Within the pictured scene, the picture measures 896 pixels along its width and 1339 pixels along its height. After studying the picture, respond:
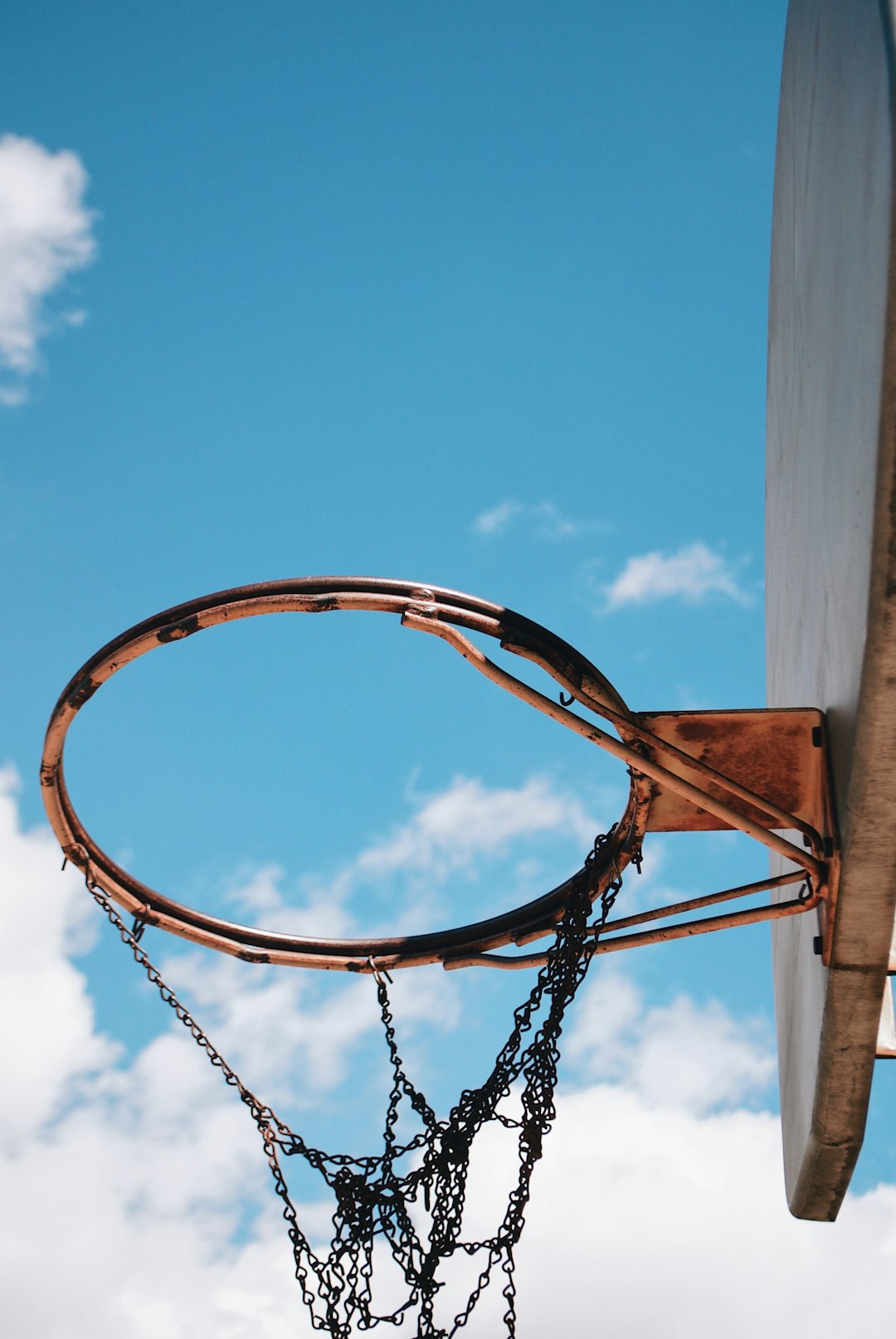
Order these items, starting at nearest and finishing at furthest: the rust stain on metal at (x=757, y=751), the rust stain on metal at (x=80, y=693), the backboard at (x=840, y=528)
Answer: the backboard at (x=840, y=528) → the rust stain on metal at (x=757, y=751) → the rust stain on metal at (x=80, y=693)

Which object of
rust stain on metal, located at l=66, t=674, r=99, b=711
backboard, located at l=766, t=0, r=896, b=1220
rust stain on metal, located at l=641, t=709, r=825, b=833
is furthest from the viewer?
rust stain on metal, located at l=66, t=674, r=99, b=711

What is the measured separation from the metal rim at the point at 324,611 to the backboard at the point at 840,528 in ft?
2.20

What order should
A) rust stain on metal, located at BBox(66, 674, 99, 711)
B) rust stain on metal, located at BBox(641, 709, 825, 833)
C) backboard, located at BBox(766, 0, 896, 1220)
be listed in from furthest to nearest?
rust stain on metal, located at BBox(66, 674, 99, 711), rust stain on metal, located at BBox(641, 709, 825, 833), backboard, located at BBox(766, 0, 896, 1220)

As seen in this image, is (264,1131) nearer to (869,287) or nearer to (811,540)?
→ (811,540)

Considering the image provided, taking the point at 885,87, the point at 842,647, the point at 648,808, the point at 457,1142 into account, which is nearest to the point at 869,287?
the point at 885,87

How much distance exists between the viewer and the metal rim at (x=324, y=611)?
4.08 metres

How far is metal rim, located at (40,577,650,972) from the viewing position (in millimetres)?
4082

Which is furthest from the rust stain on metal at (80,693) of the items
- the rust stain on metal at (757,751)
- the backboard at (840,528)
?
the backboard at (840,528)

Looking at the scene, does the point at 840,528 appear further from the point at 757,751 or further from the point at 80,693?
the point at 80,693

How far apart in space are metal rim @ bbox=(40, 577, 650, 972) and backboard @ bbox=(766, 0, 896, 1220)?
669 mm

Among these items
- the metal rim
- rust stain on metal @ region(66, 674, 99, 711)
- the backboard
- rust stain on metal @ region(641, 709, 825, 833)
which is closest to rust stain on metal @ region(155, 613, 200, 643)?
the metal rim

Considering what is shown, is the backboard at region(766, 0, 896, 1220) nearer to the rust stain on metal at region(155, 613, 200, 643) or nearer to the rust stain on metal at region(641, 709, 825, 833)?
the rust stain on metal at region(641, 709, 825, 833)

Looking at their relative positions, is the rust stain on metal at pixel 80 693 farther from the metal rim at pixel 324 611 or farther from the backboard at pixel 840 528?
the backboard at pixel 840 528

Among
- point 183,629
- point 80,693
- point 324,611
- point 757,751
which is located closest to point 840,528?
point 757,751
